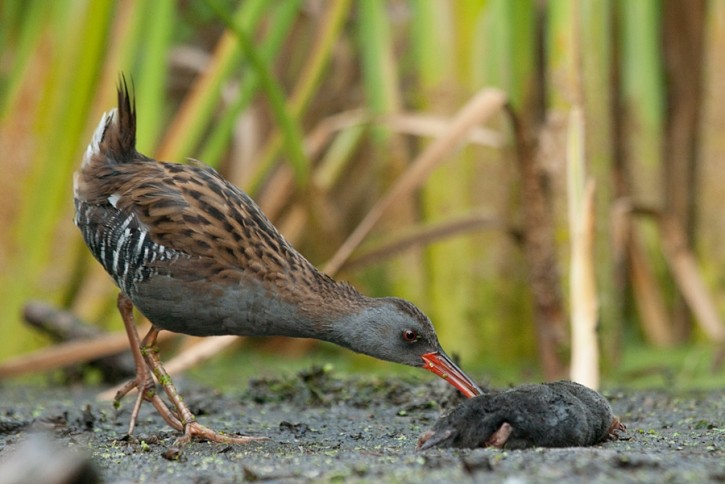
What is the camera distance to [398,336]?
13.2 ft

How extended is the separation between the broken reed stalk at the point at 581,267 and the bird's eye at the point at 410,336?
102cm

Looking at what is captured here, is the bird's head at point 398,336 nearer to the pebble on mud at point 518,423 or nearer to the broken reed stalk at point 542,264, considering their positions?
the pebble on mud at point 518,423

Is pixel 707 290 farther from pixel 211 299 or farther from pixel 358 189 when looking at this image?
pixel 211 299

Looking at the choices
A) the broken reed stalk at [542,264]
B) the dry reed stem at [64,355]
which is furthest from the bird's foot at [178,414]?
the broken reed stalk at [542,264]

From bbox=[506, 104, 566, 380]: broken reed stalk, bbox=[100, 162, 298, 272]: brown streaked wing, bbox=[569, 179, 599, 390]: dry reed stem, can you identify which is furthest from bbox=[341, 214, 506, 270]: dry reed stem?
bbox=[100, 162, 298, 272]: brown streaked wing

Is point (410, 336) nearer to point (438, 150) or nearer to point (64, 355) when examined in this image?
point (438, 150)

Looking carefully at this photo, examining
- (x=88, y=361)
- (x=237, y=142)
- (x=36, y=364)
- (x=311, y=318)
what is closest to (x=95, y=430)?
(x=311, y=318)

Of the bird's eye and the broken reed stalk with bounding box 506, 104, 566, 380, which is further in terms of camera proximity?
the broken reed stalk with bounding box 506, 104, 566, 380

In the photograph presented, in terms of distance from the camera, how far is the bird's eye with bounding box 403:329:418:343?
4004 millimetres

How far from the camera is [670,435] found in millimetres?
3814

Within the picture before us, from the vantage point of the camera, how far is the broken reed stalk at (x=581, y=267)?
4.81m

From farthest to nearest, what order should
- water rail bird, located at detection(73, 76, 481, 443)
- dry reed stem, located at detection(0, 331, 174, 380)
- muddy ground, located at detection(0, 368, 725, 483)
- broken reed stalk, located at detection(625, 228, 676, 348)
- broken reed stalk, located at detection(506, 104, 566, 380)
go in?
broken reed stalk, located at detection(625, 228, 676, 348)
broken reed stalk, located at detection(506, 104, 566, 380)
dry reed stem, located at detection(0, 331, 174, 380)
water rail bird, located at detection(73, 76, 481, 443)
muddy ground, located at detection(0, 368, 725, 483)

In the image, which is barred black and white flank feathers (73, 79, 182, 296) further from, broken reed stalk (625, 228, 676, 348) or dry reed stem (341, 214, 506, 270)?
broken reed stalk (625, 228, 676, 348)

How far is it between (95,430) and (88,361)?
1.89 m
